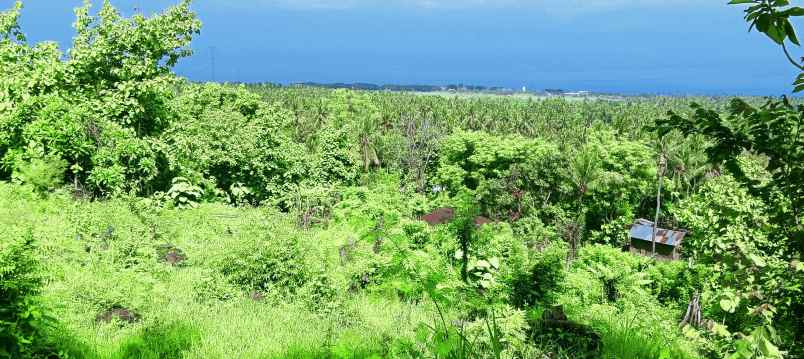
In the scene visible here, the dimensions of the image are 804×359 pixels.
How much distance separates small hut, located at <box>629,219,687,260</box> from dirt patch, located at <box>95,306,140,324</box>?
1440 inches

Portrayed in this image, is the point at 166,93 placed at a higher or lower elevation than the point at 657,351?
higher

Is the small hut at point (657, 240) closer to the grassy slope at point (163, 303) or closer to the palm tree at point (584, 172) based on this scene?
the palm tree at point (584, 172)

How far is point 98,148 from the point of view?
1425cm

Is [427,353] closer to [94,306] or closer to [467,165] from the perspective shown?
[94,306]

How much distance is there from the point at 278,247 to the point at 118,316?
8.16ft

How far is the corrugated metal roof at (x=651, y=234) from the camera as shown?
124ft

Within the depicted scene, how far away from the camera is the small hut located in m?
37.9

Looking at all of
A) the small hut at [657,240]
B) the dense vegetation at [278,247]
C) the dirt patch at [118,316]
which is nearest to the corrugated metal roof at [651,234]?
the small hut at [657,240]

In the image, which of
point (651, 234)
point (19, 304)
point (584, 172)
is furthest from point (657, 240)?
point (19, 304)

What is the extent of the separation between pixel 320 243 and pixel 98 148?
7.81 meters

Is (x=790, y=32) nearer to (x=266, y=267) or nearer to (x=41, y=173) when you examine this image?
(x=266, y=267)

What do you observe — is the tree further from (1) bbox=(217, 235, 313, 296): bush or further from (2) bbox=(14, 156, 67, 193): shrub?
(2) bbox=(14, 156, 67, 193): shrub

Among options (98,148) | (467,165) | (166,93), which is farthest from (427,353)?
(467,165)

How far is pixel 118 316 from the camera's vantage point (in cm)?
618
